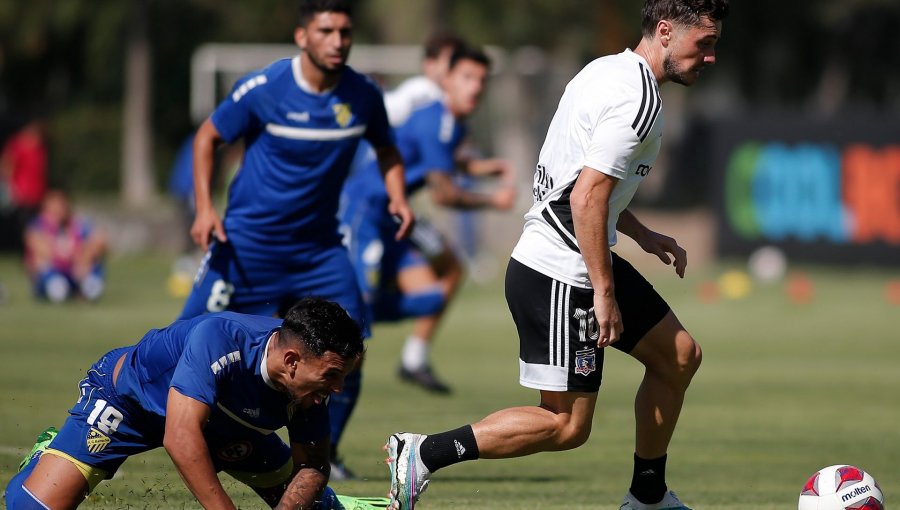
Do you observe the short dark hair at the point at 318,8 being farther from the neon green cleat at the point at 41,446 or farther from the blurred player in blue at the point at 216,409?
the neon green cleat at the point at 41,446

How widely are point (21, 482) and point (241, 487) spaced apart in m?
2.01

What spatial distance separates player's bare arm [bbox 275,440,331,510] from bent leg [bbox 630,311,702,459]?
4.99 feet

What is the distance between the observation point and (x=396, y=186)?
826 centimetres

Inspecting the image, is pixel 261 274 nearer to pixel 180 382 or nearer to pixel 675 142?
pixel 180 382

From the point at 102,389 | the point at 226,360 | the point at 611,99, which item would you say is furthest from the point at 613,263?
the point at 102,389

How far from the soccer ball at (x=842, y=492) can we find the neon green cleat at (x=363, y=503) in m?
1.85

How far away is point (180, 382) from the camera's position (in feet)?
17.1

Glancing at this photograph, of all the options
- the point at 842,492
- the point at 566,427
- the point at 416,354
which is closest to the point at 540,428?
the point at 566,427

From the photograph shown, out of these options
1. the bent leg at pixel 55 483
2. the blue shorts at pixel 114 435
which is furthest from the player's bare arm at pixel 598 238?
the bent leg at pixel 55 483

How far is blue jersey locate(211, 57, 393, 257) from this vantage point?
7.87 meters

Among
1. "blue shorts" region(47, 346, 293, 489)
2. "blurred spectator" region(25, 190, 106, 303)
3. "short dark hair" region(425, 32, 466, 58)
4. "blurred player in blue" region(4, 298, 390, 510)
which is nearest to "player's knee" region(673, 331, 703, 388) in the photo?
"blurred player in blue" region(4, 298, 390, 510)

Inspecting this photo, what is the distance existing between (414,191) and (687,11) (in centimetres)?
558

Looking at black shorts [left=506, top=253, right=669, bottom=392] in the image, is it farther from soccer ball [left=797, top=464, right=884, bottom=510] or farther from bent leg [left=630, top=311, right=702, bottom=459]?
soccer ball [left=797, top=464, right=884, bottom=510]

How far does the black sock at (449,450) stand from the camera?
608cm
